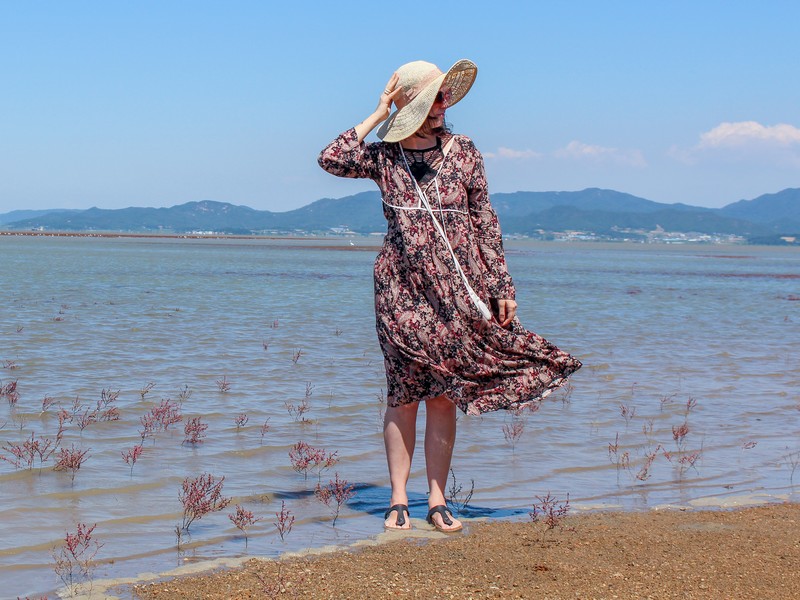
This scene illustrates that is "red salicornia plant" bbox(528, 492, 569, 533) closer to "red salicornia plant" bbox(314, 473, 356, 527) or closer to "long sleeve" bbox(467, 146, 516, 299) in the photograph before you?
"red salicornia plant" bbox(314, 473, 356, 527)

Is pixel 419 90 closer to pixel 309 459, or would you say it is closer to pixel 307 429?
pixel 309 459

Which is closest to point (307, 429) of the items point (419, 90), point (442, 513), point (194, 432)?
point (194, 432)

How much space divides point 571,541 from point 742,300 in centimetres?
2258

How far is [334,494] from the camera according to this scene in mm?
5336

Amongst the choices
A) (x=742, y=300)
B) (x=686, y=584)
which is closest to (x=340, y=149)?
(x=686, y=584)

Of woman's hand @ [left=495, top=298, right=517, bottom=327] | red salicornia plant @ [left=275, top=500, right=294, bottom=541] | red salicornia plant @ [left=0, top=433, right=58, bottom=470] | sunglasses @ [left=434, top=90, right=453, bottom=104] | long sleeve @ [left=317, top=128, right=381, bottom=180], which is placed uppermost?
sunglasses @ [left=434, top=90, right=453, bottom=104]

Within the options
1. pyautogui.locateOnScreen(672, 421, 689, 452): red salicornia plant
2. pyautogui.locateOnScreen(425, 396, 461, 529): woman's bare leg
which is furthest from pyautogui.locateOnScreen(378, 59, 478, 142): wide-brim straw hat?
pyautogui.locateOnScreen(672, 421, 689, 452): red salicornia plant

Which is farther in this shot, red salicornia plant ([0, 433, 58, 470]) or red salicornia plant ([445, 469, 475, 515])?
red salicornia plant ([0, 433, 58, 470])

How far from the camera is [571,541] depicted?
451 centimetres

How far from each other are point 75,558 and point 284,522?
104 cm

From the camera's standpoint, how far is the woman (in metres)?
4.66

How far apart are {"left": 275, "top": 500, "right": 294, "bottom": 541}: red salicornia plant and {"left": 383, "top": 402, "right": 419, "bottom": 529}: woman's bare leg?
0.49 metres

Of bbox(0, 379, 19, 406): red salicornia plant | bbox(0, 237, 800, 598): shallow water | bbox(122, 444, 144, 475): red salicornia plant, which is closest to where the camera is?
bbox(0, 237, 800, 598): shallow water

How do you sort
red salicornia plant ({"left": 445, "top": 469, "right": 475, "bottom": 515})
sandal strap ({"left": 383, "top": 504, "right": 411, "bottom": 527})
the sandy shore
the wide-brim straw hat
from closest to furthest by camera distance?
the sandy shore < the wide-brim straw hat < sandal strap ({"left": 383, "top": 504, "right": 411, "bottom": 527}) < red salicornia plant ({"left": 445, "top": 469, "right": 475, "bottom": 515})
